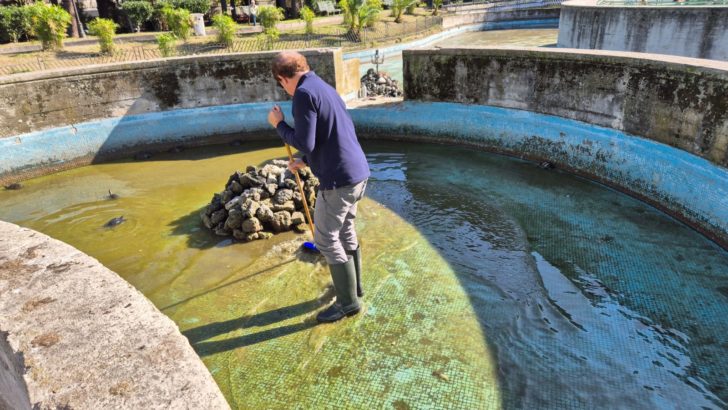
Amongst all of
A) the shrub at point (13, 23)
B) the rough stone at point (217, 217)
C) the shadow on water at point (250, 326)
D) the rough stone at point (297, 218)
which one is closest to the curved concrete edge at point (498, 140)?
the rough stone at point (297, 218)

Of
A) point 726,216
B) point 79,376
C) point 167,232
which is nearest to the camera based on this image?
point 79,376

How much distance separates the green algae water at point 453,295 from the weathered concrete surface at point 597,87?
3.01 feet

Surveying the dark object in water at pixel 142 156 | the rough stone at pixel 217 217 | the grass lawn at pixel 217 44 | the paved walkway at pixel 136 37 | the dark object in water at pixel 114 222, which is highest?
the paved walkway at pixel 136 37

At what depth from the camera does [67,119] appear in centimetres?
781

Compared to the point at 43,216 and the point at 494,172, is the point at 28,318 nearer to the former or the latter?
the point at 43,216

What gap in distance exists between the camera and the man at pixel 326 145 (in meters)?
3.18

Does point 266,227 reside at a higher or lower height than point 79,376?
lower

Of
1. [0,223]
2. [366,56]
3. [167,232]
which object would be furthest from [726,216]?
[366,56]

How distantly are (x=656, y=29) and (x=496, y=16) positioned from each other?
24.4 meters

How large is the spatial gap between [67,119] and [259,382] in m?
6.68

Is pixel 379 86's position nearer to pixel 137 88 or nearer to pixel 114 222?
pixel 137 88

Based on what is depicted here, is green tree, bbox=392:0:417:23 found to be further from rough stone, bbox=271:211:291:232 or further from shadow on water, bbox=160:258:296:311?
shadow on water, bbox=160:258:296:311

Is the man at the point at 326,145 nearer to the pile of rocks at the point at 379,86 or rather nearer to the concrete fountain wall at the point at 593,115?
the concrete fountain wall at the point at 593,115

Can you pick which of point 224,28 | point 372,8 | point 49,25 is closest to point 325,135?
point 224,28
